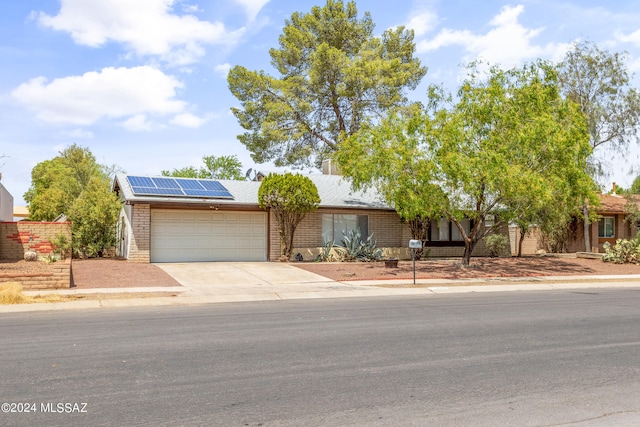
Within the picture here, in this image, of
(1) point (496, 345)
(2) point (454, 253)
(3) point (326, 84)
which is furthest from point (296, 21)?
(1) point (496, 345)

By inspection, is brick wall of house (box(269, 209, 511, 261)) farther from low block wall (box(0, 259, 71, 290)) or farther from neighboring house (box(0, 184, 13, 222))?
neighboring house (box(0, 184, 13, 222))

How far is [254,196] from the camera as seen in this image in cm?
2481

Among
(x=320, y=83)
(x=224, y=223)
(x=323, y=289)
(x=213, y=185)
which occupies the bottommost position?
(x=323, y=289)

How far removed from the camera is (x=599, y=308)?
12.6 meters

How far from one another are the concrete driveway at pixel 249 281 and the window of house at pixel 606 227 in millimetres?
23206

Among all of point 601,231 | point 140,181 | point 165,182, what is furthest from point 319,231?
point 601,231

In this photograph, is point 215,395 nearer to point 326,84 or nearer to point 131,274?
point 131,274

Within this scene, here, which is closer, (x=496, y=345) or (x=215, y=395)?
(x=215, y=395)

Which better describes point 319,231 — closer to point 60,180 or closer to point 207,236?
point 207,236

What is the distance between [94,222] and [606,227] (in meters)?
30.4

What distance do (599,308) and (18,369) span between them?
38.1ft

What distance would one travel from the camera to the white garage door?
22891 millimetres

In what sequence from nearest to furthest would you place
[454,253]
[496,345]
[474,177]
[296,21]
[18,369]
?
[18,369] < [496,345] < [474,177] < [454,253] < [296,21]

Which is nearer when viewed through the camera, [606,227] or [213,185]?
[213,185]
